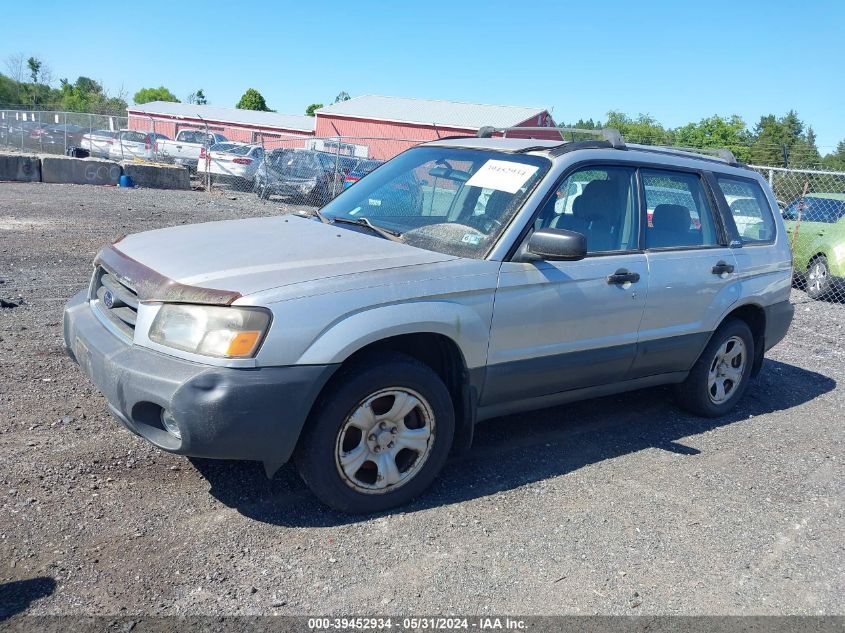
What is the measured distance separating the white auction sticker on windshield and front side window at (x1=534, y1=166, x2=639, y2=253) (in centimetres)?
21

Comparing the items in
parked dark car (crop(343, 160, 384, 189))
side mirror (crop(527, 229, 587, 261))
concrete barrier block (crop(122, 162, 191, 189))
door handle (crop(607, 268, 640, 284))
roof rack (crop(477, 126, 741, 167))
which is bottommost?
concrete barrier block (crop(122, 162, 191, 189))

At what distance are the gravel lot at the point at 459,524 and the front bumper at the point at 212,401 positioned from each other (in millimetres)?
462

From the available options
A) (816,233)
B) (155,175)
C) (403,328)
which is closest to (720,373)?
(403,328)

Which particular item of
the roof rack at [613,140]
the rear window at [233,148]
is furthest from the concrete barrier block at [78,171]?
the roof rack at [613,140]

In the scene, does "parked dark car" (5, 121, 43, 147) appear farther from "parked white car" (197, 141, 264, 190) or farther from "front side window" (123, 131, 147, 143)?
"parked white car" (197, 141, 264, 190)

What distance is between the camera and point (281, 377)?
3229 mm

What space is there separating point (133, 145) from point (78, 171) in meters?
8.93

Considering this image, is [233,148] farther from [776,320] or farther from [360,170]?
[776,320]

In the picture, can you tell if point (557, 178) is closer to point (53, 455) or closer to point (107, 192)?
point (53, 455)

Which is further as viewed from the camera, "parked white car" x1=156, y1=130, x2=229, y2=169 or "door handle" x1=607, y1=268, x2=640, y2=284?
"parked white car" x1=156, y1=130, x2=229, y2=169

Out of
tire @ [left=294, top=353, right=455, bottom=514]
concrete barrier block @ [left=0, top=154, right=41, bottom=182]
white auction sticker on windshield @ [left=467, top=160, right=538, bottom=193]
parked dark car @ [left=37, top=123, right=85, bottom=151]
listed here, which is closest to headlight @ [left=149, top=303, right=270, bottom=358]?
tire @ [left=294, top=353, right=455, bottom=514]

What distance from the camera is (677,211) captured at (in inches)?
199

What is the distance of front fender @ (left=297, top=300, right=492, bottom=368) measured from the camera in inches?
131

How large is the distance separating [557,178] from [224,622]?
2.85 metres
